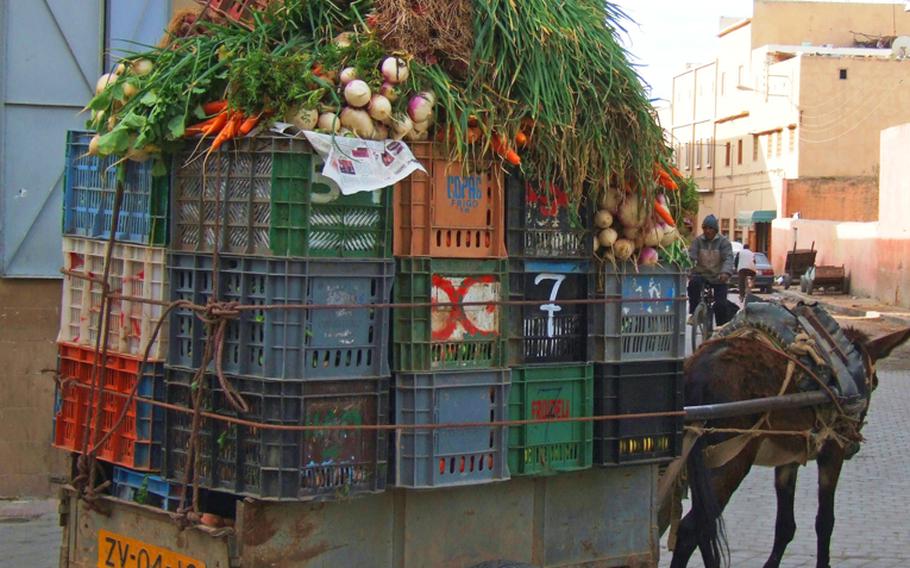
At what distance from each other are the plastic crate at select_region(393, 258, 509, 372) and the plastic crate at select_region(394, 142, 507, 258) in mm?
47

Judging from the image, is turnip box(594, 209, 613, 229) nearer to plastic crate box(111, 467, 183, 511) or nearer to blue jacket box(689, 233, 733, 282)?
plastic crate box(111, 467, 183, 511)

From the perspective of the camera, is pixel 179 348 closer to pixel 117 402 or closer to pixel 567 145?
pixel 117 402

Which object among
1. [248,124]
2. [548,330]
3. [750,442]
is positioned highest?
[248,124]

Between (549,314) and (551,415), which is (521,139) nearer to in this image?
(549,314)

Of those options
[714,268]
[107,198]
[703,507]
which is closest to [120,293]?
[107,198]

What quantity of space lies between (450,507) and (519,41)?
1.65m

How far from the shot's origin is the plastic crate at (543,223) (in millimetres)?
4523

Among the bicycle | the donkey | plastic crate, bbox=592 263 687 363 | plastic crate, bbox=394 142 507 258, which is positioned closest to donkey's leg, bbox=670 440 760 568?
the donkey

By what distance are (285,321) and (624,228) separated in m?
1.50

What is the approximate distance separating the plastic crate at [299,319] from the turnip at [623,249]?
39.8 inches

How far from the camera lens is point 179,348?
4332 millimetres

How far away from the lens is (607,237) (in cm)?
473

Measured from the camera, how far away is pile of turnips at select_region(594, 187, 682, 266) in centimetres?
474

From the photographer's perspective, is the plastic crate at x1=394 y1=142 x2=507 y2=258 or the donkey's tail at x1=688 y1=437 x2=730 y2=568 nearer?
the plastic crate at x1=394 y1=142 x2=507 y2=258
